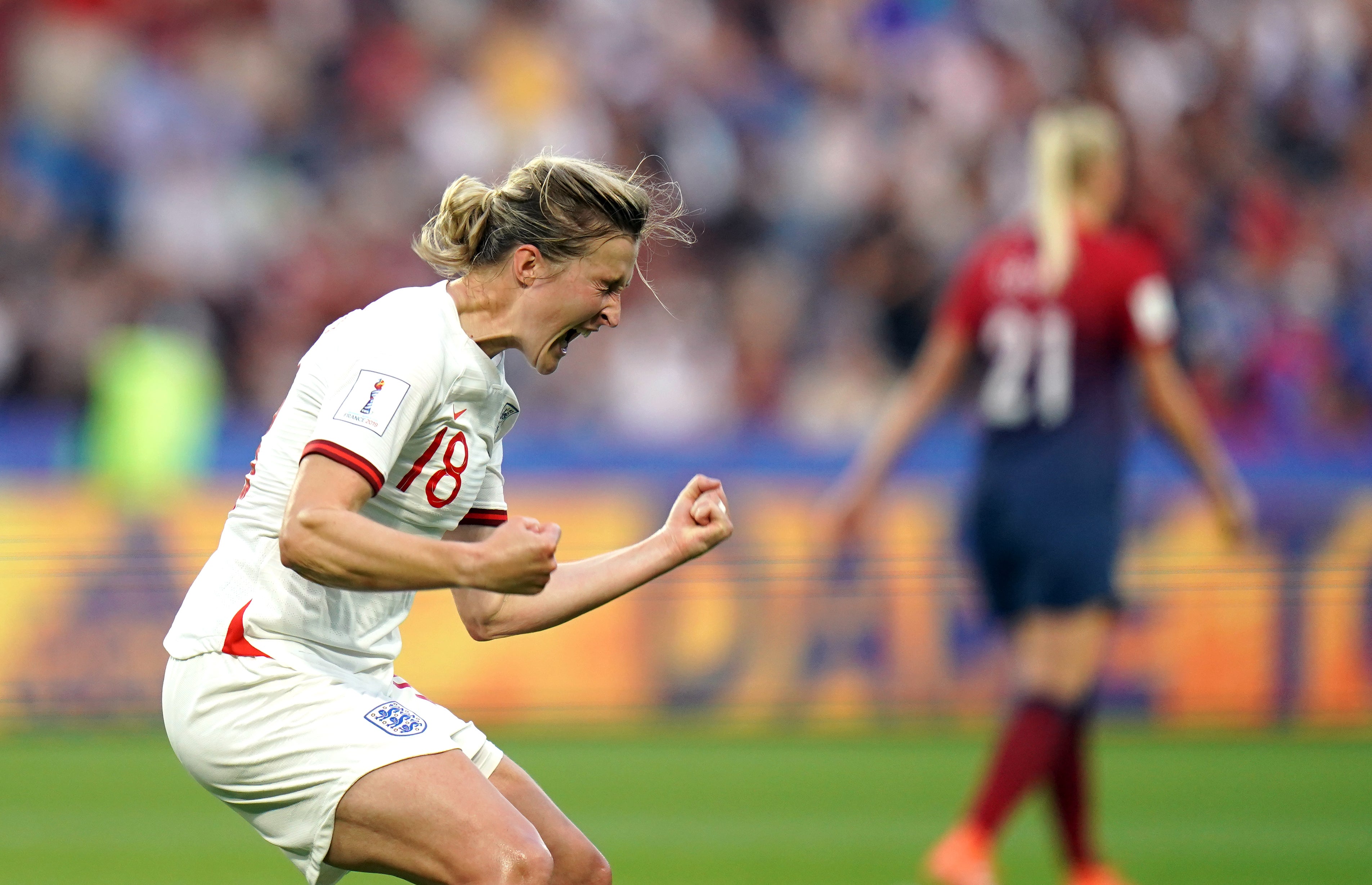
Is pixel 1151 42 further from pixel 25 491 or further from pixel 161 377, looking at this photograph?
pixel 25 491

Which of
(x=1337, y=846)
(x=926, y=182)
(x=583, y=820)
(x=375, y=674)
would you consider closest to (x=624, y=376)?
(x=926, y=182)

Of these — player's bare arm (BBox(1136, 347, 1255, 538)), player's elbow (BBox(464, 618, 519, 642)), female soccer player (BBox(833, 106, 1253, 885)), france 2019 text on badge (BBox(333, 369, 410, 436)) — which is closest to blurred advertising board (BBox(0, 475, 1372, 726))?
player's bare arm (BBox(1136, 347, 1255, 538))

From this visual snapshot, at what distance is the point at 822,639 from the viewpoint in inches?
412

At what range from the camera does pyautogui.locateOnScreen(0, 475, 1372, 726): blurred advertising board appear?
396 inches

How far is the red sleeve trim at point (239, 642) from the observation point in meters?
3.88

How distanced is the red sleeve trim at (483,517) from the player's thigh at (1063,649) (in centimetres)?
262

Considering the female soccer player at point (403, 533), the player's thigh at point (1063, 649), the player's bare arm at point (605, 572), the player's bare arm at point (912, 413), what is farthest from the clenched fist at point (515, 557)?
the player's bare arm at point (912, 413)

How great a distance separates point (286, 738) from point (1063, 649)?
130 inches

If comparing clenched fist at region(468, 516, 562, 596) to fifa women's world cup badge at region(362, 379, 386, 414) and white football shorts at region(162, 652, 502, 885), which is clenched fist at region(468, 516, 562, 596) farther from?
white football shorts at region(162, 652, 502, 885)

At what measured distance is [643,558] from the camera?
13.2 feet

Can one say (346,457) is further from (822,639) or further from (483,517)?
(822,639)

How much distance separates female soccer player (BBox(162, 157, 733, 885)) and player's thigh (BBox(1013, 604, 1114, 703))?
258 cm

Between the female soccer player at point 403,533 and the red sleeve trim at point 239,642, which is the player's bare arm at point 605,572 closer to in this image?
the female soccer player at point 403,533

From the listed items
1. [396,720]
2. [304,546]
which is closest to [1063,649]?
[396,720]
